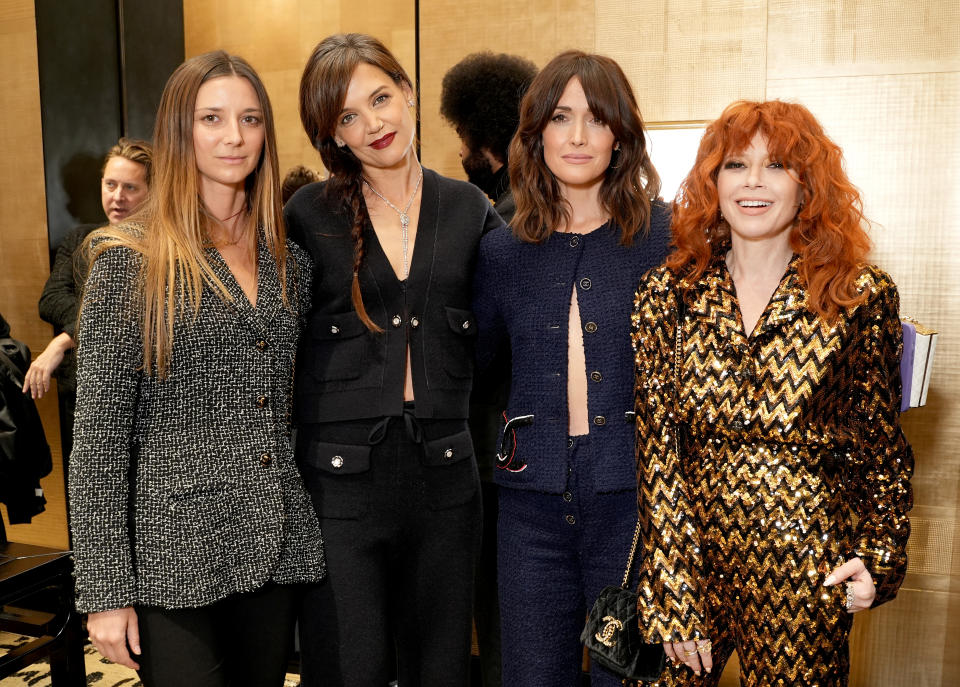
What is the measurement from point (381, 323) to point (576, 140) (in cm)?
64

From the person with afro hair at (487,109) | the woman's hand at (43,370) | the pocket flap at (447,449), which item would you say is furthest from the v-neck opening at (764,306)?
the woman's hand at (43,370)

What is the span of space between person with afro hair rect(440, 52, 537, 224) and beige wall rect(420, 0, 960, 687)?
26cm

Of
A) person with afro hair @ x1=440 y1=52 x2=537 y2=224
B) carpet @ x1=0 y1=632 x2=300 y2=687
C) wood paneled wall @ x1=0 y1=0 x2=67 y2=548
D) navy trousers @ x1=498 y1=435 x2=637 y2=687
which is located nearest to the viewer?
navy trousers @ x1=498 y1=435 x2=637 y2=687

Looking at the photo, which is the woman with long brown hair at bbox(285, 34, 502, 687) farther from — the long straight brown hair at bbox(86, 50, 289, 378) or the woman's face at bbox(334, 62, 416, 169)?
the long straight brown hair at bbox(86, 50, 289, 378)

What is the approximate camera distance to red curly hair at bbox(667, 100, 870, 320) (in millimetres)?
1660

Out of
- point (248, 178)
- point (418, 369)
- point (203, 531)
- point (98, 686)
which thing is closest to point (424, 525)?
point (418, 369)

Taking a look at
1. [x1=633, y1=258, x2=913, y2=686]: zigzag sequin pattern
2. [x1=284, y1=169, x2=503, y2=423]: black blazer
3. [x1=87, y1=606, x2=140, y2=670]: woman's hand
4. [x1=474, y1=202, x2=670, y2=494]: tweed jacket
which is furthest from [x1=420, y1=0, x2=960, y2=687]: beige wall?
[x1=87, y1=606, x2=140, y2=670]: woman's hand

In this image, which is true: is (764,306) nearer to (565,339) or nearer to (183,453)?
(565,339)

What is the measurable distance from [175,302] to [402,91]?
0.81m

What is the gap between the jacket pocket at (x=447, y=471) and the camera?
79.6 inches

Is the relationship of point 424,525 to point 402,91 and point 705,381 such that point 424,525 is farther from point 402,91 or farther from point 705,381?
point 402,91

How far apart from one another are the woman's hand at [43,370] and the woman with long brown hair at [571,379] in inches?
84.9

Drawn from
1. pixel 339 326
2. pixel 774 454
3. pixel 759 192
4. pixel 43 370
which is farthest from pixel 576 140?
pixel 43 370

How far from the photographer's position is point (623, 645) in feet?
5.72
